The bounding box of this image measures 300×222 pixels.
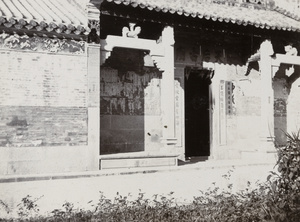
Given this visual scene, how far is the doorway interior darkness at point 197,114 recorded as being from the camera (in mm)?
12148

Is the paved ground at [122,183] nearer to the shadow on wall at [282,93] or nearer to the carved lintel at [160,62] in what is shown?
the carved lintel at [160,62]

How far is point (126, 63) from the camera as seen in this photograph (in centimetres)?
1074

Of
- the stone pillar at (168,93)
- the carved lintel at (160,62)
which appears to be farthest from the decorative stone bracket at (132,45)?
the stone pillar at (168,93)

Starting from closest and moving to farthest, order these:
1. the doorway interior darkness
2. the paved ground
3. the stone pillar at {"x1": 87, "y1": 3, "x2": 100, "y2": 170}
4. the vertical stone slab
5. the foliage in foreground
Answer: the foliage in foreground → the paved ground → the vertical stone slab → the stone pillar at {"x1": 87, "y1": 3, "x2": 100, "y2": 170} → the doorway interior darkness

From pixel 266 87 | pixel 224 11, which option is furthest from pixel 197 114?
pixel 224 11

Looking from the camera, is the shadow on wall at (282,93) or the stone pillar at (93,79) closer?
the stone pillar at (93,79)

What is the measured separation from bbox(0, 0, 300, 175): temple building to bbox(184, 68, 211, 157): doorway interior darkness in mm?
33

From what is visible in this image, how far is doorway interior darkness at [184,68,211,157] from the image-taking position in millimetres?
12148

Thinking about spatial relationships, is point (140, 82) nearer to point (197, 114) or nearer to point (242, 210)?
point (197, 114)

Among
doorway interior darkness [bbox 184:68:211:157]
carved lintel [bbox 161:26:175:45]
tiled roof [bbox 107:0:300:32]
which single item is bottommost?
doorway interior darkness [bbox 184:68:211:157]

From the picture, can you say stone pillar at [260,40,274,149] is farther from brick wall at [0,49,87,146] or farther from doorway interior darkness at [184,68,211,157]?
brick wall at [0,49,87,146]

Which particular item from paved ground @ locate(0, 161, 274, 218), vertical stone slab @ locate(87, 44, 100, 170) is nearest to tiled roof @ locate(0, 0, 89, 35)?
vertical stone slab @ locate(87, 44, 100, 170)

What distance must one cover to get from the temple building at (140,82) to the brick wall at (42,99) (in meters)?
0.02

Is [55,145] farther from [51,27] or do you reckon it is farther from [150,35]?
[150,35]
